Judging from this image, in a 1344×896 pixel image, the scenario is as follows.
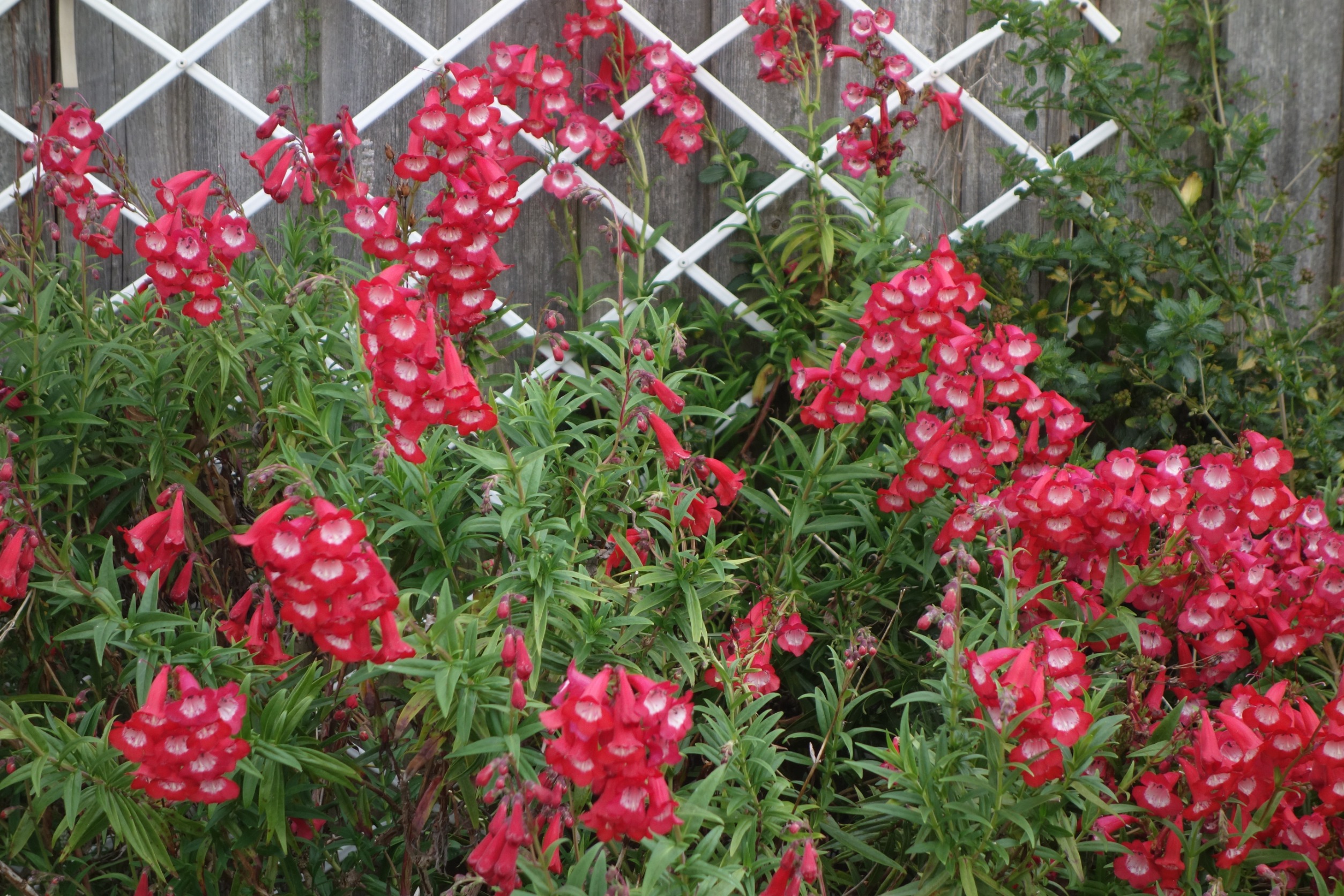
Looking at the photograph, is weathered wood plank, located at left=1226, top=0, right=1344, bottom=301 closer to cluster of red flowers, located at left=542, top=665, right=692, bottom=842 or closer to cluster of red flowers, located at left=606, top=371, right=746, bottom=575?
cluster of red flowers, located at left=606, top=371, right=746, bottom=575

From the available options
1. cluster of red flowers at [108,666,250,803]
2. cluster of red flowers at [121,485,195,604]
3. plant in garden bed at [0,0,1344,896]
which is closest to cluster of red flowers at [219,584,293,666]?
plant in garden bed at [0,0,1344,896]

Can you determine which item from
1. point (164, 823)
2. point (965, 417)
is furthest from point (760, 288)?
point (164, 823)

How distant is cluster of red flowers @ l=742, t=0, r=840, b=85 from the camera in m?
2.95

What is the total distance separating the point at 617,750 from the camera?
4.24 feet

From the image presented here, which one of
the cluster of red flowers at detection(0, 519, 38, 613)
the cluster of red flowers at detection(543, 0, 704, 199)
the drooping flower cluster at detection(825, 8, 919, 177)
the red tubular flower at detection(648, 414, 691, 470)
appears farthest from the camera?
the cluster of red flowers at detection(543, 0, 704, 199)

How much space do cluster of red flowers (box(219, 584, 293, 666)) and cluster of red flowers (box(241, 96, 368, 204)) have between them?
928 millimetres

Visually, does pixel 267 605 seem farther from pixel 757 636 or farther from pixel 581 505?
pixel 757 636

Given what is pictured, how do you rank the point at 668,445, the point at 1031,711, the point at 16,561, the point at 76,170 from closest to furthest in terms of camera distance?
the point at 1031,711, the point at 16,561, the point at 668,445, the point at 76,170

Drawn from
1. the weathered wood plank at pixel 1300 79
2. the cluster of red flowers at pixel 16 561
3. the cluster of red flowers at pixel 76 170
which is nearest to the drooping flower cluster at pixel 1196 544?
the weathered wood plank at pixel 1300 79

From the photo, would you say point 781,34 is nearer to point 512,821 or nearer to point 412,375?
point 412,375

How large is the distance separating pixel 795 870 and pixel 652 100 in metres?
2.26

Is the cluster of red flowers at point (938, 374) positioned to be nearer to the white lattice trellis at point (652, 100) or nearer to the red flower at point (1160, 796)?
the red flower at point (1160, 796)

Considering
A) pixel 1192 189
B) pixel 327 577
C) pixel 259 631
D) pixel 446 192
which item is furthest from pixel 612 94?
pixel 327 577

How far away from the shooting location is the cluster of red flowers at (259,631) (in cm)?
179
